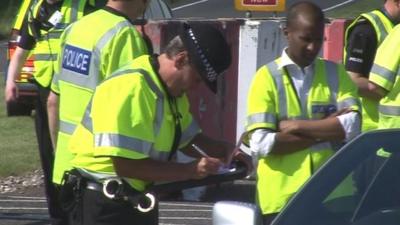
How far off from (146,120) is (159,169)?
A: 20cm

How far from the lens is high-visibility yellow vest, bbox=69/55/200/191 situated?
4984mm

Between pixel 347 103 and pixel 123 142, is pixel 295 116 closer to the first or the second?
pixel 347 103

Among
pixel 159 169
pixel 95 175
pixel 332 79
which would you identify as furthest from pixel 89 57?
pixel 159 169

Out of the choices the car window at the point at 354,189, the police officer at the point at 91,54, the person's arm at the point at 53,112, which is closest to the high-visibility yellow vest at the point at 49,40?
the person's arm at the point at 53,112

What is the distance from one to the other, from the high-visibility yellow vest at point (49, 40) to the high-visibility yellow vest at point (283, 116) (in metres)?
1.92

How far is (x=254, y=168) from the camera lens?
19.6ft

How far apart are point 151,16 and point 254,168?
9.29 metres

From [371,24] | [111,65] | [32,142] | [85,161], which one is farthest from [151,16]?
[85,161]

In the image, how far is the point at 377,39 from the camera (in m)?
7.20

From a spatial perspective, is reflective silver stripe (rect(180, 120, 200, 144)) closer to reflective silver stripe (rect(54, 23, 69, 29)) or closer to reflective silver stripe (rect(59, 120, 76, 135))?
reflective silver stripe (rect(59, 120, 76, 135))

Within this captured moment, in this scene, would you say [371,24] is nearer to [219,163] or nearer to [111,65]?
[111,65]

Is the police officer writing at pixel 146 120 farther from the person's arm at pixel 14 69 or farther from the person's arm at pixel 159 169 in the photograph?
the person's arm at pixel 14 69

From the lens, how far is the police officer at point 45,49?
294 inches

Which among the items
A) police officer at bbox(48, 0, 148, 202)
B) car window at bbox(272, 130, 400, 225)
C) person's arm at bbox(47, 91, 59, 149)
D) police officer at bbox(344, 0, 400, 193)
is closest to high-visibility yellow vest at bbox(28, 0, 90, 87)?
person's arm at bbox(47, 91, 59, 149)
